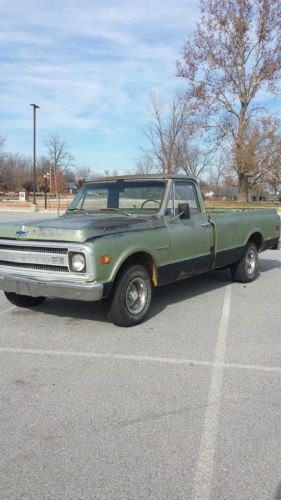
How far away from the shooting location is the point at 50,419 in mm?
3104

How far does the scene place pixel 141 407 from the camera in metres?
3.28

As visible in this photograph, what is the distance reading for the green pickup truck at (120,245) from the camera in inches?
183

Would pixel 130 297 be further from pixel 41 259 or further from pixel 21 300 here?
pixel 21 300

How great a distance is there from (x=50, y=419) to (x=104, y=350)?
138 cm

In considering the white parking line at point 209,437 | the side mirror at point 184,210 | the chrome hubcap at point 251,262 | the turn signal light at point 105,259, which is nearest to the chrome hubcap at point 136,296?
the turn signal light at point 105,259

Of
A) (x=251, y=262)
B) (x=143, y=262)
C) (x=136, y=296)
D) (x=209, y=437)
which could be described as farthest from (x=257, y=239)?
(x=209, y=437)

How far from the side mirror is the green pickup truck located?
14 millimetres

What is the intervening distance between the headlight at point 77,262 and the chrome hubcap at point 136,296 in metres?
0.74

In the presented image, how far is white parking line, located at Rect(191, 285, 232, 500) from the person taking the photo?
241 cm

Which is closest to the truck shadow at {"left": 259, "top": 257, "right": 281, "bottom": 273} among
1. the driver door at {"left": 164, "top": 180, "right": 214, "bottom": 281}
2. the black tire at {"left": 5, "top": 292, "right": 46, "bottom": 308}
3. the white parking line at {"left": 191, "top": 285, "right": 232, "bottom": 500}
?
the driver door at {"left": 164, "top": 180, "right": 214, "bottom": 281}

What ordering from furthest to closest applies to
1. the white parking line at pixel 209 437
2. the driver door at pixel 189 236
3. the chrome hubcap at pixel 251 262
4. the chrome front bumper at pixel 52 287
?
the chrome hubcap at pixel 251 262 < the driver door at pixel 189 236 < the chrome front bumper at pixel 52 287 < the white parking line at pixel 209 437

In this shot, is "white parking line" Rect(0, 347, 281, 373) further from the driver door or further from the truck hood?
the driver door

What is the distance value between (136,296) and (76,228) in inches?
45.7

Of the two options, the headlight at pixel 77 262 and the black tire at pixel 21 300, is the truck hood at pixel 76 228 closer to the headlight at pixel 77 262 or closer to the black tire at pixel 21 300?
the headlight at pixel 77 262
